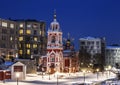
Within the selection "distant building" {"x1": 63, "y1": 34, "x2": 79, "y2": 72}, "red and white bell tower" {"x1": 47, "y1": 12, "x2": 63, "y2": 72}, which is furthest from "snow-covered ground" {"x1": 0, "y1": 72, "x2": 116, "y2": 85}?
"distant building" {"x1": 63, "y1": 34, "x2": 79, "y2": 72}

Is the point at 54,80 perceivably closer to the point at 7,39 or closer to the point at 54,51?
the point at 54,51

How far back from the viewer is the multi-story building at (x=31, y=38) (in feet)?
512

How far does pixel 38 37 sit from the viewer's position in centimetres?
16175

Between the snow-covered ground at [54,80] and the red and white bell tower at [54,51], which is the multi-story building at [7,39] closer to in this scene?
the red and white bell tower at [54,51]

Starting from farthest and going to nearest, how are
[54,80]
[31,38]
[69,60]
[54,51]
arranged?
[31,38]
[69,60]
[54,51]
[54,80]

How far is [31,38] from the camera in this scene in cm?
15988

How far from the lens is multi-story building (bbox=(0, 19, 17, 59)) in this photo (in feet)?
443

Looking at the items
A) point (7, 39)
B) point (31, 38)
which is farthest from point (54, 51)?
point (31, 38)

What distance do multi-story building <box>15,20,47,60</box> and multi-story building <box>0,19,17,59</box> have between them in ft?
42.3

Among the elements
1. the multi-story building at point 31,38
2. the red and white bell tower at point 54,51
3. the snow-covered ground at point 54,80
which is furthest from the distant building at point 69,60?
the snow-covered ground at point 54,80

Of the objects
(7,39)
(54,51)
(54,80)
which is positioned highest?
(7,39)

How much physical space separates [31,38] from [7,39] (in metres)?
22.7

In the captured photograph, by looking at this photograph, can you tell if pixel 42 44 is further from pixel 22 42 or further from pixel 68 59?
pixel 68 59

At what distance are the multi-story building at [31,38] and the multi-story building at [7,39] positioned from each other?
12.9 m
